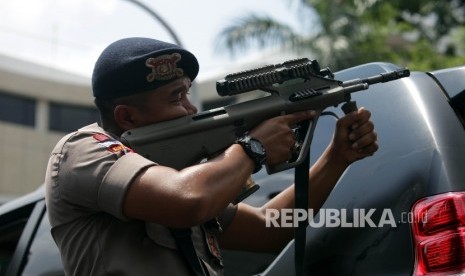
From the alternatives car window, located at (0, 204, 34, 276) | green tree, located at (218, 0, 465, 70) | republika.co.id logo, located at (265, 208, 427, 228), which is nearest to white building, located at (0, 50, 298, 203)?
green tree, located at (218, 0, 465, 70)

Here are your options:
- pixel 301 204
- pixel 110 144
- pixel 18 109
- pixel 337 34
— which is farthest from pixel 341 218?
pixel 18 109

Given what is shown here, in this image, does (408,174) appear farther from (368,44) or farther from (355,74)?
(368,44)


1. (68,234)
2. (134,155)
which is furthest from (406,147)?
(68,234)

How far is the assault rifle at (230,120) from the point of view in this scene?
7.30ft

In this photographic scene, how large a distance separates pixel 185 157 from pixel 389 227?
23.6 inches

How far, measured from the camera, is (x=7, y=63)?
36.8 m

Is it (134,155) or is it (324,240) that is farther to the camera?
(324,240)

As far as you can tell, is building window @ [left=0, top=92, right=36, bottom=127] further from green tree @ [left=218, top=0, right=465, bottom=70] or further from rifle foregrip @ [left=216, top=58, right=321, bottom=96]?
rifle foregrip @ [left=216, top=58, right=321, bottom=96]

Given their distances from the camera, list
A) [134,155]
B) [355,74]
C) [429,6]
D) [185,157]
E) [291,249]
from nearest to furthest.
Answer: [134,155] < [185,157] < [291,249] < [355,74] < [429,6]

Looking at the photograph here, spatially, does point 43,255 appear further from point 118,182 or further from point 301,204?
point 118,182

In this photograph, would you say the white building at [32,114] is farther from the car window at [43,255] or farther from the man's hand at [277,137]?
the man's hand at [277,137]

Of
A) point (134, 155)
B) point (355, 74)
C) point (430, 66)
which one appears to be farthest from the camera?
point (430, 66)

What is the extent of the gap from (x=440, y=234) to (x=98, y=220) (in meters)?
0.93

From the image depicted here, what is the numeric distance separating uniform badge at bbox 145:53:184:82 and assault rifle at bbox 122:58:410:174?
13cm
